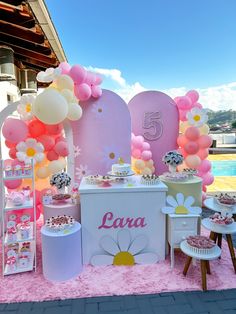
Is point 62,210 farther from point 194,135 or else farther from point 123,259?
point 194,135

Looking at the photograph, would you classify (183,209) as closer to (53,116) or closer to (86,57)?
(53,116)

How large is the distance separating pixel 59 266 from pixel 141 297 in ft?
2.87

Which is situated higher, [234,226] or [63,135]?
[63,135]

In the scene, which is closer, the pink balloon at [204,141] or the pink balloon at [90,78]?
the pink balloon at [90,78]

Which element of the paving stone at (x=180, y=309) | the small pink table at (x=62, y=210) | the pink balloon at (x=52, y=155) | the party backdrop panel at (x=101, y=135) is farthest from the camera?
the party backdrop panel at (x=101, y=135)

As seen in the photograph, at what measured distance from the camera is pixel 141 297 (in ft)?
7.30

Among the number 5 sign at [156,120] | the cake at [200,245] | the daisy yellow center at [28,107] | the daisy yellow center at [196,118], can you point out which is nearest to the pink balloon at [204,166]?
the number 5 sign at [156,120]

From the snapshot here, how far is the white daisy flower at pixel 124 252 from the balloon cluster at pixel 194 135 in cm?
212

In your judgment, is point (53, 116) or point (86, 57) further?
point (86, 57)

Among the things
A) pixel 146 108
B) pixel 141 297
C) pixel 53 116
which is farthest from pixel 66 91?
pixel 141 297

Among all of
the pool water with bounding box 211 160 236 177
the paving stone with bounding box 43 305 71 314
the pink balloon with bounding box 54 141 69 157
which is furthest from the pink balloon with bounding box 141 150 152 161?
the pool water with bounding box 211 160 236 177

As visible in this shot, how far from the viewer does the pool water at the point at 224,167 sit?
30.3 feet

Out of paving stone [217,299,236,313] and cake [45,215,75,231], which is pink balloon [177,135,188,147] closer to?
cake [45,215,75,231]

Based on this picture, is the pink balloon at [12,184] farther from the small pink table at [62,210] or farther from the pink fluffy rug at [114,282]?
the pink fluffy rug at [114,282]
